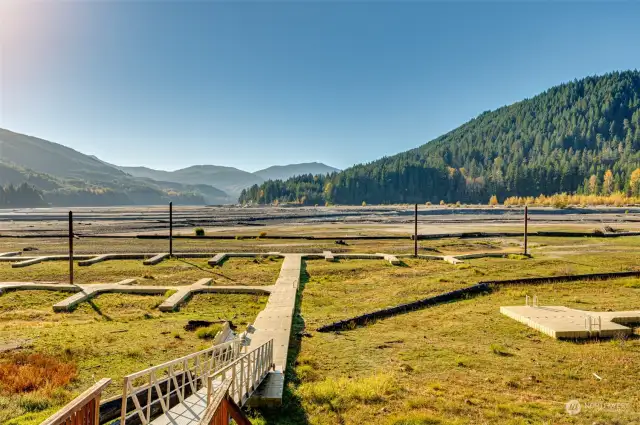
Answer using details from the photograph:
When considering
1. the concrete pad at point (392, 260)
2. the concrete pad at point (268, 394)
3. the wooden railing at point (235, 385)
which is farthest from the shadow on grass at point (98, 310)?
the concrete pad at point (392, 260)

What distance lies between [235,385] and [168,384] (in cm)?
162

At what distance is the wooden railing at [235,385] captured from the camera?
16.4 ft

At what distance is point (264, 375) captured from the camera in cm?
1029

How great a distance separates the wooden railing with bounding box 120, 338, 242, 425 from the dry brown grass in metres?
1.96

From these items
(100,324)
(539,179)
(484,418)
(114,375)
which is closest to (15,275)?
(100,324)

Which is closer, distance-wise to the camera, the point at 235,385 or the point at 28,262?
the point at 235,385

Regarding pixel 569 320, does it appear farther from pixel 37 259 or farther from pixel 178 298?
pixel 37 259

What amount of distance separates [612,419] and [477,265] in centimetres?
2357

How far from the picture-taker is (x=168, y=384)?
691 cm

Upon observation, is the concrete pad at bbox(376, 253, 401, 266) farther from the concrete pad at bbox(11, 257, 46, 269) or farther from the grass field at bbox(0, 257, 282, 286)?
the concrete pad at bbox(11, 257, 46, 269)

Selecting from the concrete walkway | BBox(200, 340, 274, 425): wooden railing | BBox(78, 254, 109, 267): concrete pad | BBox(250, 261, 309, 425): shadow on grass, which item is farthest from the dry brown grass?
BBox(78, 254, 109, 267): concrete pad

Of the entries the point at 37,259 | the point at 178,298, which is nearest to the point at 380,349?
the point at 178,298

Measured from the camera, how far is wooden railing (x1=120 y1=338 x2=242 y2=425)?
5.71 m

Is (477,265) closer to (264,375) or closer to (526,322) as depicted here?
(526,322)
